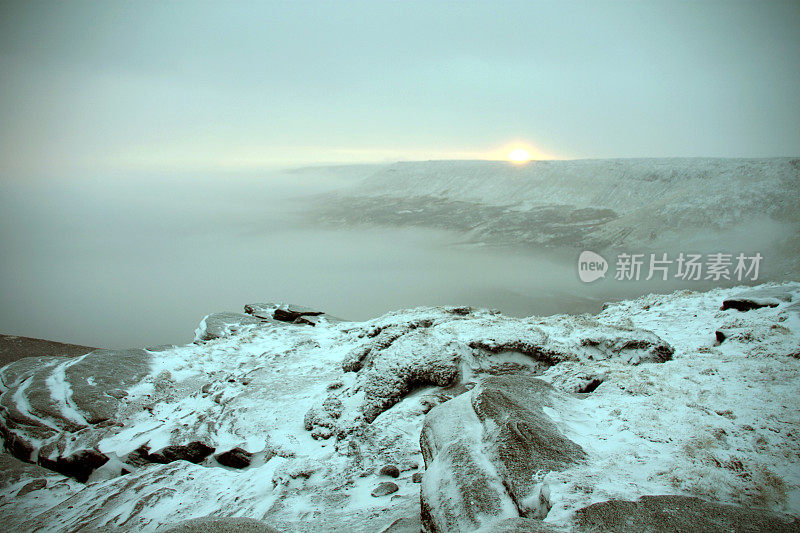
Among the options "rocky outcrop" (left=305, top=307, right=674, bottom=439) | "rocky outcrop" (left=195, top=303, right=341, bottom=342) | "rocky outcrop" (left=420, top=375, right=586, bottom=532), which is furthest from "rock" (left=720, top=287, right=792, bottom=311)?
"rocky outcrop" (left=195, top=303, right=341, bottom=342)

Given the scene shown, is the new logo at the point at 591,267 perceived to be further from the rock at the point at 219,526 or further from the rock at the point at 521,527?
the rock at the point at 219,526

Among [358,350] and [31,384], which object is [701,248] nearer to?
[358,350]

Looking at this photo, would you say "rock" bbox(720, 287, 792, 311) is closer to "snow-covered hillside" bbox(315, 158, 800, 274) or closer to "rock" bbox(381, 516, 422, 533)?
"rock" bbox(381, 516, 422, 533)

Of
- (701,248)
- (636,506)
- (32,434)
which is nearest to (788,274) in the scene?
(701,248)

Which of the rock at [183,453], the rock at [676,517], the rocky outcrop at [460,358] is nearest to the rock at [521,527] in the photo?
the rock at [676,517]

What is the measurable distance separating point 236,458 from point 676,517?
768 centimetres

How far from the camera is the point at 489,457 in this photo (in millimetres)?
4418

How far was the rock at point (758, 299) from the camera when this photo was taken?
34.3 ft

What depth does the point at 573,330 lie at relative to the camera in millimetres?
9961

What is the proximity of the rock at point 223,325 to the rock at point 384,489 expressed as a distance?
1349 centimetres

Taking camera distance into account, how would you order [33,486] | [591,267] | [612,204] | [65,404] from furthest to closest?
[612,204], [591,267], [65,404], [33,486]

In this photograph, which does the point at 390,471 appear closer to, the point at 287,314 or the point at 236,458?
the point at 236,458

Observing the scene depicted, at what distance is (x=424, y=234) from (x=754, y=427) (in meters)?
59.8

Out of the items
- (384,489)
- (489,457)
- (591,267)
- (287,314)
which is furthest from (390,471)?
(591,267)
